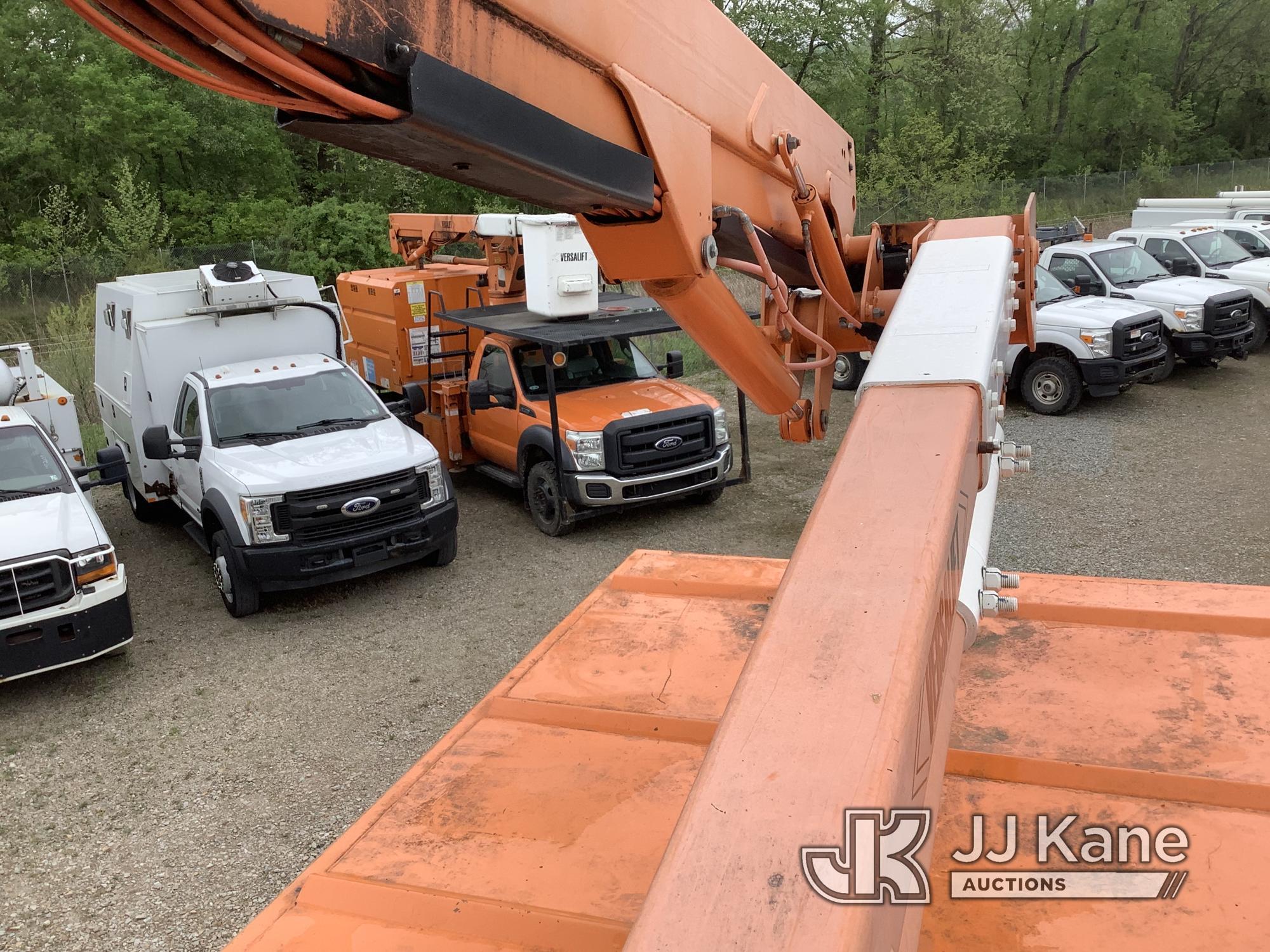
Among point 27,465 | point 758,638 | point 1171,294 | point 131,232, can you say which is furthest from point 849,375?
point 131,232

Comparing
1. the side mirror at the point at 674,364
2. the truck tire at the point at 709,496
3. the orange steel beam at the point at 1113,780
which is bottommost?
the truck tire at the point at 709,496

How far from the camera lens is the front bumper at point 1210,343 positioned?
1455 cm

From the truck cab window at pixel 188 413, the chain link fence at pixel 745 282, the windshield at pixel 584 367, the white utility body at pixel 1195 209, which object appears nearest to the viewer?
the truck cab window at pixel 188 413

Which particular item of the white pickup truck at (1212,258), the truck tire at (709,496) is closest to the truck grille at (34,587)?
the truck tire at (709,496)

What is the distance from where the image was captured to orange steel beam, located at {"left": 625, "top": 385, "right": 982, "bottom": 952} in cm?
129

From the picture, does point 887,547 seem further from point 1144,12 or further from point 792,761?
point 1144,12

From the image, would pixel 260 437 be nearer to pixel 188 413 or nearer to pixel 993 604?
pixel 188 413

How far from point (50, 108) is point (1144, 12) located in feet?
145

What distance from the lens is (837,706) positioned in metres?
1.53

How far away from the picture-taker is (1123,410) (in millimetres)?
13664

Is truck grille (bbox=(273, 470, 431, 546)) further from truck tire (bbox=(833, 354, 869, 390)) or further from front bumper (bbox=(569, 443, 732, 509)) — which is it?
truck tire (bbox=(833, 354, 869, 390))

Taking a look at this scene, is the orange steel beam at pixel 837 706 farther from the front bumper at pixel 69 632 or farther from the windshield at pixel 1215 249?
the windshield at pixel 1215 249

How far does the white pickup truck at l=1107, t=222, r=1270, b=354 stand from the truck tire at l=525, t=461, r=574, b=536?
12103 mm

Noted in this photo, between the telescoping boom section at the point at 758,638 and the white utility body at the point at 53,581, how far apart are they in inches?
183
